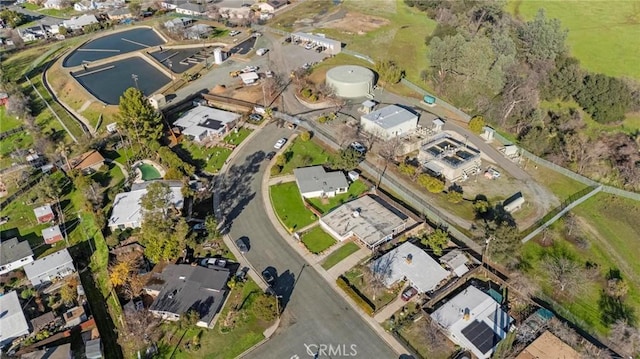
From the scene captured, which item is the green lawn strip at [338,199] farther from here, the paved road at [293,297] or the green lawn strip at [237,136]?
the green lawn strip at [237,136]

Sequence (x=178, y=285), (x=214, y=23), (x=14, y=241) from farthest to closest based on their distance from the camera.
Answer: (x=214, y=23), (x=14, y=241), (x=178, y=285)

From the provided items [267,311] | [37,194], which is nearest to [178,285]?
[267,311]

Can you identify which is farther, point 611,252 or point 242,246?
point 242,246

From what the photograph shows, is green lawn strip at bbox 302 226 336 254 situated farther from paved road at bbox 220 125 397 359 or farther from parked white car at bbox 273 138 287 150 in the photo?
parked white car at bbox 273 138 287 150

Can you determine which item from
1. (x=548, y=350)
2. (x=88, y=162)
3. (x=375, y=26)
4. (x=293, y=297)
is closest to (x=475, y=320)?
(x=548, y=350)

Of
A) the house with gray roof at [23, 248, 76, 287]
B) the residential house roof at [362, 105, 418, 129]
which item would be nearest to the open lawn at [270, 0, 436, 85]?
the residential house roof at [362, 105, 418, 129]

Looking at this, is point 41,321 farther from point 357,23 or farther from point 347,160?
point 357,23

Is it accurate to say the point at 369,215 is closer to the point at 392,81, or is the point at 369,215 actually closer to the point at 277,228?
the point at 277,228
